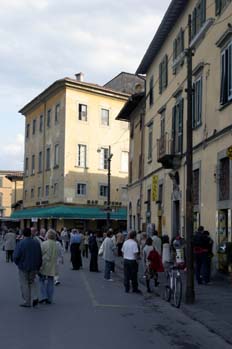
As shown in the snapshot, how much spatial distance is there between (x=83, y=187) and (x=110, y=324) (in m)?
48.9

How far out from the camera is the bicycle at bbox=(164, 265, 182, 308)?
13.5 meters

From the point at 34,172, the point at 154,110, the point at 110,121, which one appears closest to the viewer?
the point at 154,110

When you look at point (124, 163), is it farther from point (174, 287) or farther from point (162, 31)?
point (174, 287)

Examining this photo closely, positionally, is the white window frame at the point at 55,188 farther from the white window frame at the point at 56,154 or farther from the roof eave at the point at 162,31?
the roof eave at the point at 162,31

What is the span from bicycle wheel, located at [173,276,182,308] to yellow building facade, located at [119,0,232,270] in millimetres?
4427

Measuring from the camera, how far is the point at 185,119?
25094 millimetres

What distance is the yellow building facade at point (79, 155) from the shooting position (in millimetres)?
57781

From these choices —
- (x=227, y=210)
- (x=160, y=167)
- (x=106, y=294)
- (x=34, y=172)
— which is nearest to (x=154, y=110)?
(x=160, y=167)

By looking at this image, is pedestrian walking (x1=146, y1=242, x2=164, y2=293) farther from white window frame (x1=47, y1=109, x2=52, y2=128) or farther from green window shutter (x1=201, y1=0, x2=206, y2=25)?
white window frame (x1=47, y1=109, x2=52, y2=128)

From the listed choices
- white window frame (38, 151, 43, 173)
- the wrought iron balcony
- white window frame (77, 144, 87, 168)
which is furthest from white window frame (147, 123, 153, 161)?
white window frame (38, 151, 43, 173)

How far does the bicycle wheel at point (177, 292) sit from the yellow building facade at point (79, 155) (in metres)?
40.7

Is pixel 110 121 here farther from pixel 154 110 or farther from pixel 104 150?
pixel 154 110

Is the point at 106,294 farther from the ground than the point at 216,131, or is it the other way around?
the point at 216,131

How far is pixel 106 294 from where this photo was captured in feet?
52.3
